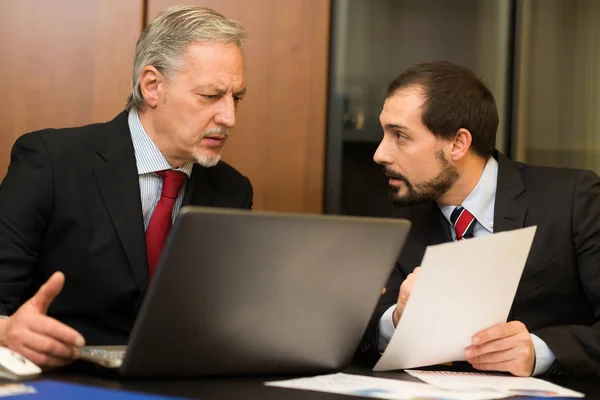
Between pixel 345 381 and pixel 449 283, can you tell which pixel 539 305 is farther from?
pixel 345 381

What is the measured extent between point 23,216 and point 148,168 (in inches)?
12.6

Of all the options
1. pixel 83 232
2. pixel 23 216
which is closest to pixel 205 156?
pixel 83 232

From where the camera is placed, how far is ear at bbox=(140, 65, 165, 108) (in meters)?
2.05

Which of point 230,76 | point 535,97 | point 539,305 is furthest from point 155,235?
point 535,97

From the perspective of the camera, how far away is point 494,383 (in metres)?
1.32

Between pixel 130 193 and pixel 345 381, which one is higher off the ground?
pixel 130 193

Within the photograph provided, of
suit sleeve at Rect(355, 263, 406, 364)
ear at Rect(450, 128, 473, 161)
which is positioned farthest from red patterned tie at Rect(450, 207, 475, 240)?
suit sleeve at Rect(355, 263, 406, 364)

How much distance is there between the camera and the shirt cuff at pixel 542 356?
1.48m

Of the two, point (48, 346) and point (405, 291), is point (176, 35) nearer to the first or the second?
point (405, 291)

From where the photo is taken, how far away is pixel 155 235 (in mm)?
1873

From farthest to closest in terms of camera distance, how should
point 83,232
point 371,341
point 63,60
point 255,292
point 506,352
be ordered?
point 63,60
point 83,232
point 371,341
point 506,352
point 255,292

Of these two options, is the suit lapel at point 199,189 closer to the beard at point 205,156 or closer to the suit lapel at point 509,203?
the beard at point 205,156

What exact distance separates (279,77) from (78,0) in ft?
2.12

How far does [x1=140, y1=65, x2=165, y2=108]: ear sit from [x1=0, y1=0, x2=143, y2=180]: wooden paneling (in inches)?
17.0
